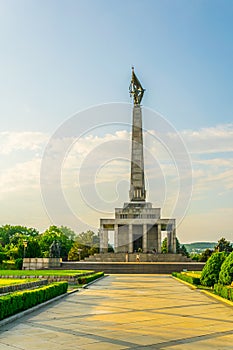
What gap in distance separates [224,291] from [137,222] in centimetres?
3706

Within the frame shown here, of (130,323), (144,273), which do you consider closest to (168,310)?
(130,323)

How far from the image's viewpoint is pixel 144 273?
3750 centimetres

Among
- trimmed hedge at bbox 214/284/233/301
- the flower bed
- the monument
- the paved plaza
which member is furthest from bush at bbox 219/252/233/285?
the monument

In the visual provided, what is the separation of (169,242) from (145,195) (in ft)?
22.1

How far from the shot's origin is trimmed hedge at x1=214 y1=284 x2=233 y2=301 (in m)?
15.1

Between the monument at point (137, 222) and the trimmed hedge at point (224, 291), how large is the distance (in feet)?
116

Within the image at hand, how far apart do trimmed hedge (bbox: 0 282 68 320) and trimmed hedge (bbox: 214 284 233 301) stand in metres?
6.40

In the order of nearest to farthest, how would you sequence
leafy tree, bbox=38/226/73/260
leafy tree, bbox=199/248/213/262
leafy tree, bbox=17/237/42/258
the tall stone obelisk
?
1. leafy tree, bbox=17/237/42/258
2. the tall stone obelisk
3. leafy tree, bbox=199/248/213/262
4. leafy tree, bbox=38/226/73/260

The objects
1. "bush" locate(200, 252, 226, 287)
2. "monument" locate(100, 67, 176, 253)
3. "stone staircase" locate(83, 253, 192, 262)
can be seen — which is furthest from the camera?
"monument" locate(100, 67, 176, 253)

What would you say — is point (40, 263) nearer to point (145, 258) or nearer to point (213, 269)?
point (145, 258)

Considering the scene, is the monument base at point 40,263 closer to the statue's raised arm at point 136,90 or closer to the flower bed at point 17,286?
the flower bed at point 17,286

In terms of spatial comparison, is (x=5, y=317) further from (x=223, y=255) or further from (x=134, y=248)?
(x=134, y=248)

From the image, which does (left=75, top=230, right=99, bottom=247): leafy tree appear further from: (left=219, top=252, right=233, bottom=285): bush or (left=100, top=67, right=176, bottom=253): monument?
(left=219, top=252, right=233, bottom=285): bush

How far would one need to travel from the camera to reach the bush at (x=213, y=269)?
20188 mm
